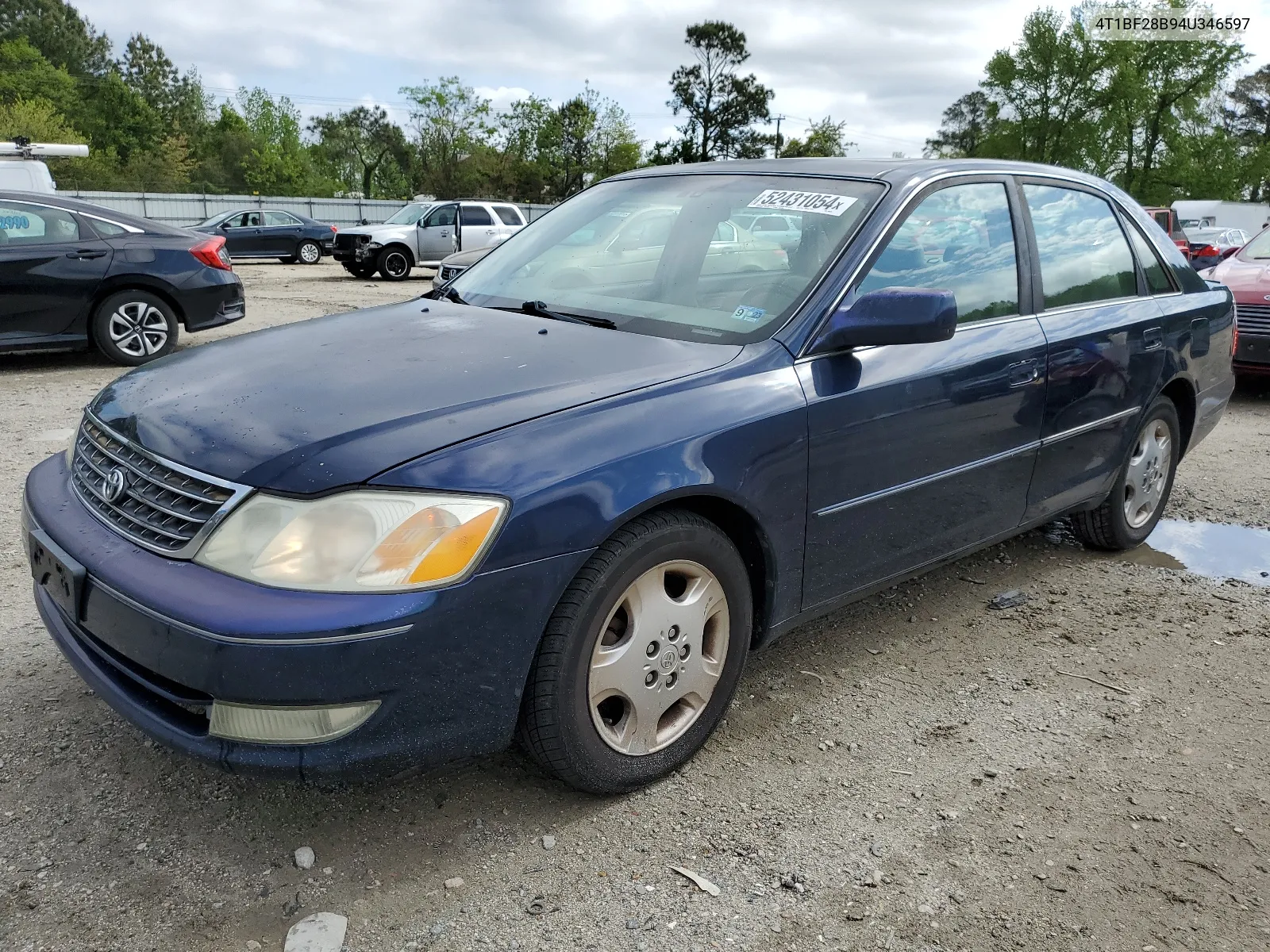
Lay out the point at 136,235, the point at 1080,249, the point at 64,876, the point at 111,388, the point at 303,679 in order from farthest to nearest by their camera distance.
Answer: the point at 136,235
the point at 1080,249
the point at 111,388
the point at 64,876
the point at 303,679

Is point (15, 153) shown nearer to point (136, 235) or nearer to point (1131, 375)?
point (136, 235)

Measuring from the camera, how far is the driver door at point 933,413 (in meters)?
A: 2.85

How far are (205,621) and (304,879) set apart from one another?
2.23ft

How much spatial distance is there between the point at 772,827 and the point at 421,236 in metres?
19.3

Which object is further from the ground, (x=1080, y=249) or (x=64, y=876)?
(x=1080, y=249)

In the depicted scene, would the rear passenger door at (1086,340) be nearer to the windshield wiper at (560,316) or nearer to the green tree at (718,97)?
the windshield wiper at (560,316)

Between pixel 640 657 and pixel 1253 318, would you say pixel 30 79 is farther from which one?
pixel 640 657

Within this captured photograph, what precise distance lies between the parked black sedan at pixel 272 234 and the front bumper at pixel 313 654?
81.4 ft

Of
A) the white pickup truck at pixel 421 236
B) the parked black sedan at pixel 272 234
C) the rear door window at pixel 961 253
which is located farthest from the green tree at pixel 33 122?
the rear door window at pixel 961 253

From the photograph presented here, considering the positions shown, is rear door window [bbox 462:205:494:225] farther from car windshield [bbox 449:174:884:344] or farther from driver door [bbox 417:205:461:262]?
car windshield [bbox 449:174:884:344]

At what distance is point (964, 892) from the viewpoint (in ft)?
7.43

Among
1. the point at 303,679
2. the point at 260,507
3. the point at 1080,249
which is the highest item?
the point at 1080,249

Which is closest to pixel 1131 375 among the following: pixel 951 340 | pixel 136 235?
pixel 951 340

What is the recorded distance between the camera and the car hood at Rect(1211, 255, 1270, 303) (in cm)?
834
